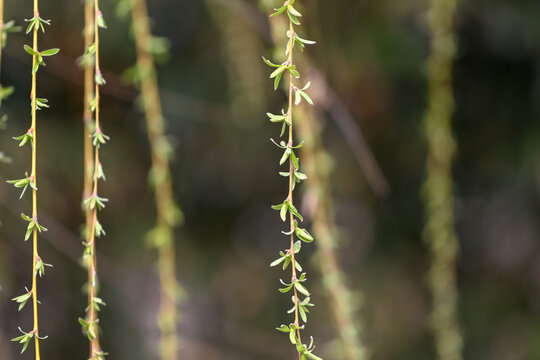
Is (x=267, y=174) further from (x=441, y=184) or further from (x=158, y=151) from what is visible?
(x=158, y=151)

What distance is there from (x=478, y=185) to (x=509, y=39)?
0.39m

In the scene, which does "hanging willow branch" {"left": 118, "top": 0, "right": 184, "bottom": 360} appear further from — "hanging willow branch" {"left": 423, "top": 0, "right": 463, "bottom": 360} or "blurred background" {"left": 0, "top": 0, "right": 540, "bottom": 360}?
"blurred background" {"left": 0, "top": 0, "right": 540, "bottom": 360}

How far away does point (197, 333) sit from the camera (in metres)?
2.15

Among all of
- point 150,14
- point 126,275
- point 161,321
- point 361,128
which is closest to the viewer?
point 161,321

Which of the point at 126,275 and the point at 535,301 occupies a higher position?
the point at 535,301

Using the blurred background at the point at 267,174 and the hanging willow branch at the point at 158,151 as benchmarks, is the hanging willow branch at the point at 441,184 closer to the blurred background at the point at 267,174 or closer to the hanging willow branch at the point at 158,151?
the blurred background at the point at 267,174

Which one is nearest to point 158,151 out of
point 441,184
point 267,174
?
point 441,184

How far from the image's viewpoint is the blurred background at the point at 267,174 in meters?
1.46

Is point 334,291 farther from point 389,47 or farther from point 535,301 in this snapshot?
point 535,301

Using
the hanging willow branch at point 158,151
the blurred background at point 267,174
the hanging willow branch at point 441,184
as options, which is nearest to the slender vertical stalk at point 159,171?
the hanging willow branch at point 158,151

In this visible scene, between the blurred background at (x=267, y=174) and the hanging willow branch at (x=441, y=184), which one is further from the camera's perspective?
the blurred background at (x=267, y=174)

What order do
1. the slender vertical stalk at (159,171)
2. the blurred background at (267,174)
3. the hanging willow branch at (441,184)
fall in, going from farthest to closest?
the blurred background at (267,174) < the hanging willow branch at (441,184) < the slender vertical stalk at (159,171)

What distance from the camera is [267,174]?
1.87 metres

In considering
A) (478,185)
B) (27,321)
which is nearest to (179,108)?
(27,321)
